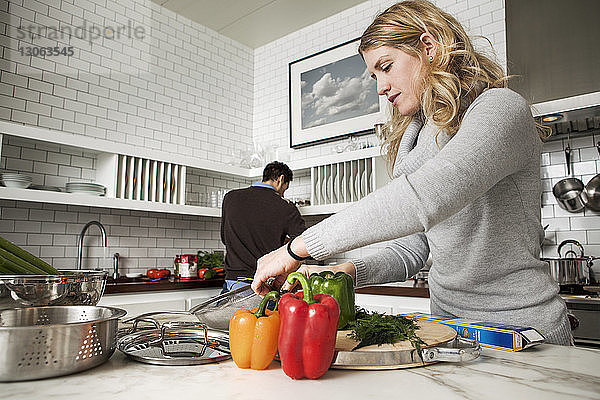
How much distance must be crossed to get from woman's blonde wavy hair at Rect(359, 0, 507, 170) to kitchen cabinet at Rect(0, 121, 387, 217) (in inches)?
95.3

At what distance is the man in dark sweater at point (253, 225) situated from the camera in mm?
3234

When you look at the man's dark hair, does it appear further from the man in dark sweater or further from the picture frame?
the picture frame

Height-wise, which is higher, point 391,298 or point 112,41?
point 112,41

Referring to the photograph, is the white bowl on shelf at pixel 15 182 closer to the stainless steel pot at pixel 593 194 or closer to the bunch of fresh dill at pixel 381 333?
the bunch of fresh dill at pixel 381 333

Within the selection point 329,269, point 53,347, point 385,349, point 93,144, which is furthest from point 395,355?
point 93,144

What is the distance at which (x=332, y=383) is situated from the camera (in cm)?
82

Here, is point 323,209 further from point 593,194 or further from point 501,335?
point 501,335

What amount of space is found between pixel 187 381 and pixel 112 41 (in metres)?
3.96

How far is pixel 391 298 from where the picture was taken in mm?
3207

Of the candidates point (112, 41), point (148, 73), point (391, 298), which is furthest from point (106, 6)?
point (391, 298)

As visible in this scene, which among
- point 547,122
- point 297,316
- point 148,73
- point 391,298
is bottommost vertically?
point 391,298

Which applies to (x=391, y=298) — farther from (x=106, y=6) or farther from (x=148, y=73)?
(x=106, y=6)

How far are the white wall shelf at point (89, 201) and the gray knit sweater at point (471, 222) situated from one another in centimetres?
252

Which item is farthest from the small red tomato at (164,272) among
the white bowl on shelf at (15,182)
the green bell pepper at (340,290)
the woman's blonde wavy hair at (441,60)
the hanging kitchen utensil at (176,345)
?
the woman's blonde wavy hair at (441,60)
